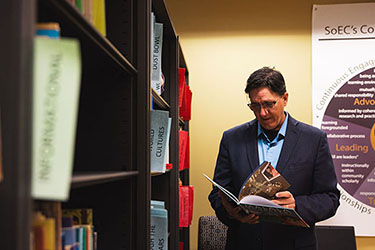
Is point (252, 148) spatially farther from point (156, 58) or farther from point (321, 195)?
point (156, 58)

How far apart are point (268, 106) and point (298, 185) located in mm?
373

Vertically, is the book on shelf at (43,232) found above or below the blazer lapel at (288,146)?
below

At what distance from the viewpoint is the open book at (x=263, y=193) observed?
154cm

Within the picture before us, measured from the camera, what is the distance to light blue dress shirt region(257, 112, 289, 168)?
189 cm

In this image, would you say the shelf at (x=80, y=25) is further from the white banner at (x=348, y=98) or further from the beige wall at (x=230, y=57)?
the white banner at (x=348, y=98)

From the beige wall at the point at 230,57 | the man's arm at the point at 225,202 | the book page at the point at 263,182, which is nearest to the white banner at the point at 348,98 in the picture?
the beige wall at the point at 230,57

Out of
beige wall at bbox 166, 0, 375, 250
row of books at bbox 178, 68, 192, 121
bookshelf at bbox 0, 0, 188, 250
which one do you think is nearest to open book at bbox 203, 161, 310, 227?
bookshelf at bbox 0, 0, 188, 250

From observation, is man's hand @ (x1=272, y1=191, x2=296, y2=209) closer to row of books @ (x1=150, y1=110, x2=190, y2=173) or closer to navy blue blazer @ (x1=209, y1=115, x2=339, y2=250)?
navy blue blazer @ (x1=209, y1=115, x2=339, y2=250)

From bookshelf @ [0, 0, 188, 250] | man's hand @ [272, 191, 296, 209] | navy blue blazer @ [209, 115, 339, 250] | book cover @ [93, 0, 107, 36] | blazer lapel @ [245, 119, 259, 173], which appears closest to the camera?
book cover @ [93, 0, 107, 36]

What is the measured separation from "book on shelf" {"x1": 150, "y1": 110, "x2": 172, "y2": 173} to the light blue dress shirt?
511mm

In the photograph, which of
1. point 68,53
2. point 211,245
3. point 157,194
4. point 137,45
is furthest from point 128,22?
point 211,245

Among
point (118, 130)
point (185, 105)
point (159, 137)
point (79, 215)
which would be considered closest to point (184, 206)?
point (185, 105)

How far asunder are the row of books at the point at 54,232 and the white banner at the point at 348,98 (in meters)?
2.33

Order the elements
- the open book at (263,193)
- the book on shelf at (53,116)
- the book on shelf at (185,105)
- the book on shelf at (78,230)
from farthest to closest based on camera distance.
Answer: the book on shelf at (185,105)
the open book at (263,193)
the book on shelf at (78,230)
the book on shelf at (53,116)
